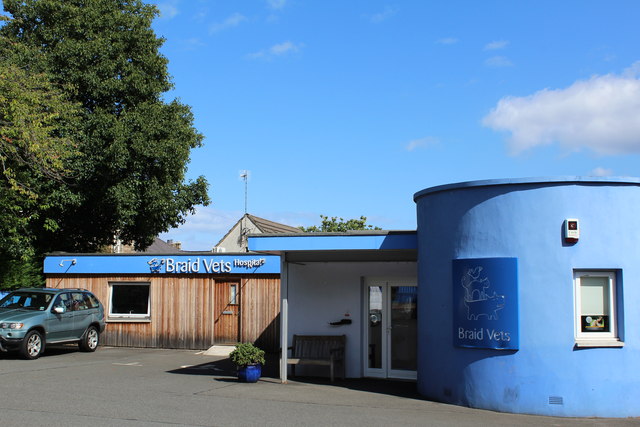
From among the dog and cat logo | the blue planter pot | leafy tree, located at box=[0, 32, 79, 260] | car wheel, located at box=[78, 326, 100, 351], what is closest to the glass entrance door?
the blue planter pot

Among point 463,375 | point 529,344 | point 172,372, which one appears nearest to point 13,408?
point 172,372

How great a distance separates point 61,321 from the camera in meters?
17.8

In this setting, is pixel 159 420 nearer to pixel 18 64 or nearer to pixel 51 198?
pixel 51 198

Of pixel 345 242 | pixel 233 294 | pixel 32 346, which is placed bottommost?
pixel 32 346

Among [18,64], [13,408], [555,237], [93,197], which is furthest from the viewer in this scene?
[93,197]

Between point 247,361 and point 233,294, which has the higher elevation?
point 233,294

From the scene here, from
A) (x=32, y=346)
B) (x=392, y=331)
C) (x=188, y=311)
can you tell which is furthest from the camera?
(x=188, y=311)

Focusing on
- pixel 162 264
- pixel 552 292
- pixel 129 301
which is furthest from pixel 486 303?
pixel 129 301

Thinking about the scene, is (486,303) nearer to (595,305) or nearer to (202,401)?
(595,305)

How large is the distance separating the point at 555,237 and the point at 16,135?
14976mm

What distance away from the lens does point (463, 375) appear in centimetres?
1095

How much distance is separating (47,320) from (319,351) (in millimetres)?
7558

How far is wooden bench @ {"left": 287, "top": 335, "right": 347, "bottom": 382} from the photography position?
13953mm

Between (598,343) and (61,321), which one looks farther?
(61,321)
